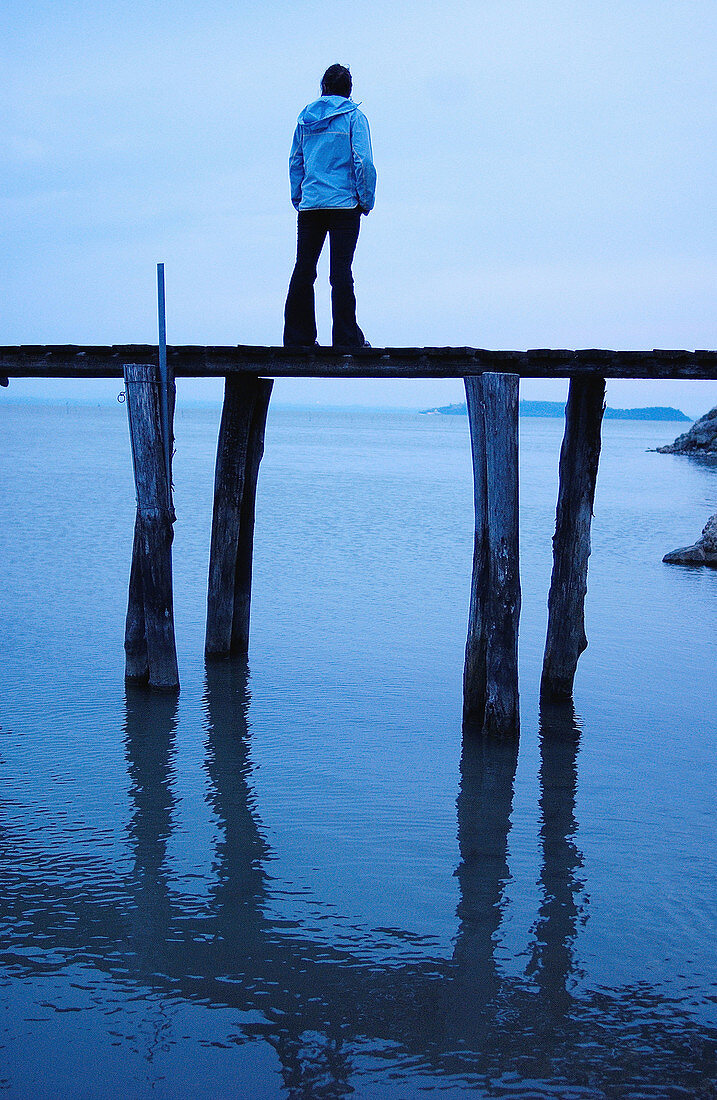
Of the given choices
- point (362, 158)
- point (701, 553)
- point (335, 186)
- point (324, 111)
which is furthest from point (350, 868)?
point (701, 553)

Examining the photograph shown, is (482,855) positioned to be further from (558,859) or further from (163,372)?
(163,372)

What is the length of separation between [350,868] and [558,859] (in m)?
1.15

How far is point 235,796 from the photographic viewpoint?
6.43 m

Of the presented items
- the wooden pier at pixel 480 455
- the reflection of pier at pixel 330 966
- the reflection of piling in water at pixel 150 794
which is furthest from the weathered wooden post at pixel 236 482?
the reflection of pier at pixel 330 966

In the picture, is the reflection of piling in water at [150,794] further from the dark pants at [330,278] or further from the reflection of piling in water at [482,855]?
the dark pants at [330,278]

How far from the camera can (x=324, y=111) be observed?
714 centimetres

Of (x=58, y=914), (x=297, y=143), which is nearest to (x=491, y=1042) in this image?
(x=58, y=914)

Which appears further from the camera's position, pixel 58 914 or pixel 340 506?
pixel 340 506

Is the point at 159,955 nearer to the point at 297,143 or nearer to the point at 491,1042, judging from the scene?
the point at 491,1042

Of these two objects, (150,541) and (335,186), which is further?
(150,541)

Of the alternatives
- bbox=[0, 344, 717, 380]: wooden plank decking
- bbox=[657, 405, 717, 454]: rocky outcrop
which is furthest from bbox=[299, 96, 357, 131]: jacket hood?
A: bbox=[657, 405, 717, 454]: rocky outcrop

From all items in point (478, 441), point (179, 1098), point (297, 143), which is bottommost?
point (179, 1098)

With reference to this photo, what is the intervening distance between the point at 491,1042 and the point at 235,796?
2.78 m

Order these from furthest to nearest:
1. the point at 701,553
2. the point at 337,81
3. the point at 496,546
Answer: the point at 701,553 → the point at 337,81 → the point at 496,546
